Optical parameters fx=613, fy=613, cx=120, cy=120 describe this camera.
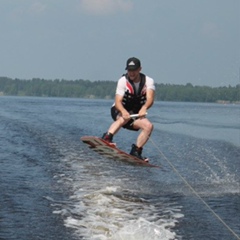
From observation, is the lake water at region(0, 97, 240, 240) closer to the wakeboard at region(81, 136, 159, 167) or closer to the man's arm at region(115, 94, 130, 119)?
the wakeboard at region(81, 136, 159, 167)

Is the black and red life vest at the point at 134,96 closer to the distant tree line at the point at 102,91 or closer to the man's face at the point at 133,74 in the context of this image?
the man's face at the point at 133,74

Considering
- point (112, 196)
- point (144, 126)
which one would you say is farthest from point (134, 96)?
point (112, 196)

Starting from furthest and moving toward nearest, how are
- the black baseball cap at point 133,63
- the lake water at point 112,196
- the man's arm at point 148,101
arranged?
the man's arm at point 148,101 → the black baseball cap at point 133,63 → the lake water at point 112,196

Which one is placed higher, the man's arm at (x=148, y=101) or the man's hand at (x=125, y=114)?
the man's arm at (x=148, y=101)

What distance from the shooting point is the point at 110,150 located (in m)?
11.8

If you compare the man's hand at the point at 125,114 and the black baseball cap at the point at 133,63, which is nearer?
the black baseball cap at the point at 133,63

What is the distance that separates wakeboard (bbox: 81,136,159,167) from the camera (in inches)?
454

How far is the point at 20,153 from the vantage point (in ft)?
62.6

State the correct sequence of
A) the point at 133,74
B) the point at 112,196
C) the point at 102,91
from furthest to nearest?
the point at 102,91, the point at 112,196, the point at 133,74

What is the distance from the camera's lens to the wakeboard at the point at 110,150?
37.8 feet

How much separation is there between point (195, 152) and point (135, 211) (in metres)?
12.0

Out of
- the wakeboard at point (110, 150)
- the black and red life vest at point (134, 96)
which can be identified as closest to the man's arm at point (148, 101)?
the black and red life vest at point (134, 96)

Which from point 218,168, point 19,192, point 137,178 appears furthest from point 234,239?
point 218,168

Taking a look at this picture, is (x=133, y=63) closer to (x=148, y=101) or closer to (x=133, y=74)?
(x=133, y=74)
